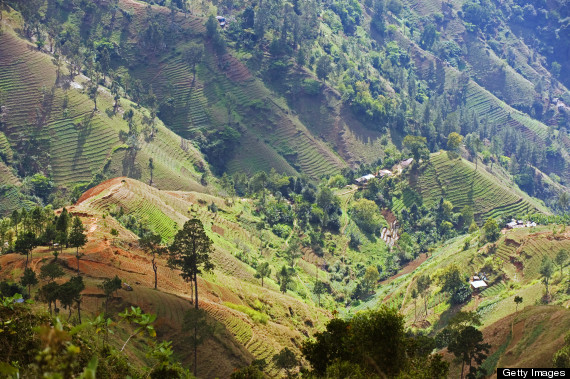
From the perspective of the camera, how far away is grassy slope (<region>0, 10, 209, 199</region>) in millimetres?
110062

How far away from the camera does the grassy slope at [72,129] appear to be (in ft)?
361

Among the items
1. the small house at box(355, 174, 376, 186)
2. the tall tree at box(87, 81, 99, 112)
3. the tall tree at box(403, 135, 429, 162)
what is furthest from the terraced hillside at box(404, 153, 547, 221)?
the tall tree at box(87, 81, 99, 112)

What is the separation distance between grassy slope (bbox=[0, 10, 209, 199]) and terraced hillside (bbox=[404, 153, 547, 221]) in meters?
56.5

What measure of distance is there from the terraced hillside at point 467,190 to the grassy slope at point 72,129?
5651 cm

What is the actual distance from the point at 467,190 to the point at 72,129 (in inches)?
3846

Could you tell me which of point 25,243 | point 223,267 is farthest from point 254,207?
point 25,243

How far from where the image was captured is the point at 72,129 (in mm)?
115812

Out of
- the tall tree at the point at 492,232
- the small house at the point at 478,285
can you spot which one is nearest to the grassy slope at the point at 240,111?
the tall tree at the point at 492,232

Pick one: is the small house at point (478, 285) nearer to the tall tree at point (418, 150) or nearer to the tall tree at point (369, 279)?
the tall tree at point (369, 279)

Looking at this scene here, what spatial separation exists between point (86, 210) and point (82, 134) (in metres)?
54.3

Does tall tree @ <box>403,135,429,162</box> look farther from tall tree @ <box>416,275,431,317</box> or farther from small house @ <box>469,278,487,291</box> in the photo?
small house @ <box>469,278,487,291</box>

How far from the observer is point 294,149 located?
139 m

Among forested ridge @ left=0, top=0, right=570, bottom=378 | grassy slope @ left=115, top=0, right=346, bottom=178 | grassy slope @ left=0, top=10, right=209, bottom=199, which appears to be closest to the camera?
forested ridge @ left=0, top=0, right=570, bottom=378

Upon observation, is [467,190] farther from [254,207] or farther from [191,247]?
[191,247]
